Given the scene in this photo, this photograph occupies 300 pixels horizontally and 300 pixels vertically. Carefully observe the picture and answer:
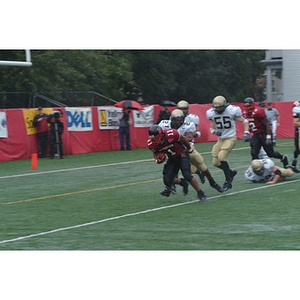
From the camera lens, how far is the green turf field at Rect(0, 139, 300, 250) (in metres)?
9.99

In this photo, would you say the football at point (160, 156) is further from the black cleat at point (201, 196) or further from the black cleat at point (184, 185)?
Answer: the black cleat at point (184, 185)

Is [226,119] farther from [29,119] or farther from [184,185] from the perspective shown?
[29,119]

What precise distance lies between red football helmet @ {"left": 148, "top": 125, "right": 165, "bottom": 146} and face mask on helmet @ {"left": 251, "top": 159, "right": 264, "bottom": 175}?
354cm

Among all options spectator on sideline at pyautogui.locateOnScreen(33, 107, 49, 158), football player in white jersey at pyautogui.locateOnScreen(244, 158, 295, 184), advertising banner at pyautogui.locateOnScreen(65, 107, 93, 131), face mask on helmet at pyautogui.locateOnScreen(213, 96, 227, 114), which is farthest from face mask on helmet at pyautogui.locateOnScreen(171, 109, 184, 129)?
advertising banner at pyautogui.locateOnScreen(65, 107, 93, 131)

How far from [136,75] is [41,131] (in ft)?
63.6

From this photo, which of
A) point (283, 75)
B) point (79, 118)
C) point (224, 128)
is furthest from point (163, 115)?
point (224, 128)

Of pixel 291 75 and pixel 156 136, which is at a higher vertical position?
pixel 291 75

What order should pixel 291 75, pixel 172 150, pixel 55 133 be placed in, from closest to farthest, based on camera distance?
pixel 172 150, pixel 55 133, pixel 291 75

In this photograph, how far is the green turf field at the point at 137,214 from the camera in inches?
393

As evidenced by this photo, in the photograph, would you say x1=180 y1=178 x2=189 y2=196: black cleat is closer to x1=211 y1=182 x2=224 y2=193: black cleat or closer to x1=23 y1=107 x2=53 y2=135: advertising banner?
x1=211 y1=182 x2=224 y2=193: black cleat

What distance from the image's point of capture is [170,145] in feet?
42.8

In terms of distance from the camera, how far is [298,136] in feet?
59.9

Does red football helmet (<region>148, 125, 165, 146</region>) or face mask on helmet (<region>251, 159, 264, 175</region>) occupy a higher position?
red football helmet (<region>148, 125, 165, 146</region>)

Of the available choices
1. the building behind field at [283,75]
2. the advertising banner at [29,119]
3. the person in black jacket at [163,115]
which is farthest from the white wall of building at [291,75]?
the advertising banner at [29,119]
